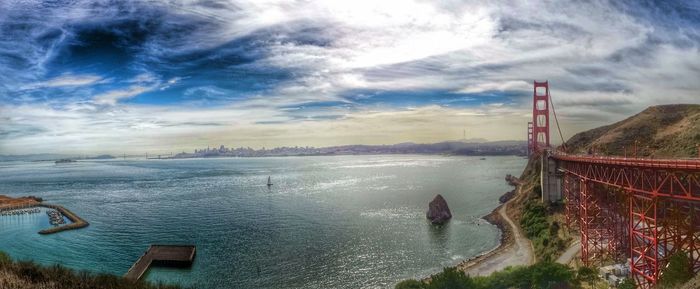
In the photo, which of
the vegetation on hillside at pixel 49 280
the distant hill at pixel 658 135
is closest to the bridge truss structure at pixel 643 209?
the distant hill at pixel 658 135

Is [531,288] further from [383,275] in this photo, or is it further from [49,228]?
[49,228]

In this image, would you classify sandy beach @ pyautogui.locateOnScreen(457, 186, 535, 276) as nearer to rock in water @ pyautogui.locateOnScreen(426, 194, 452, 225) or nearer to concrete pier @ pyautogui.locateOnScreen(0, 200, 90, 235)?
rock in water @ pyautogui.locateOnScreen(426, 194, 452, 225)

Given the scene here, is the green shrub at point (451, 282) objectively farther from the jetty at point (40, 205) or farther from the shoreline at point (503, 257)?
the jetty at point (40, 205)

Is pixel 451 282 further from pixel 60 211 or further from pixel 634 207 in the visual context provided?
pixel 60 211

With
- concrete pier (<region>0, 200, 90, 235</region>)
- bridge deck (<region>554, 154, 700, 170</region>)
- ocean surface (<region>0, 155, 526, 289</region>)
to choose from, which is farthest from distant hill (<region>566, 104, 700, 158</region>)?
concrete pier (<region>0, 200, 90, 235</region>)

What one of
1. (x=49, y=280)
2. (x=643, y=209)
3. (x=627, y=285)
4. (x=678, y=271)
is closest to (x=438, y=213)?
(x=627, y=285)
